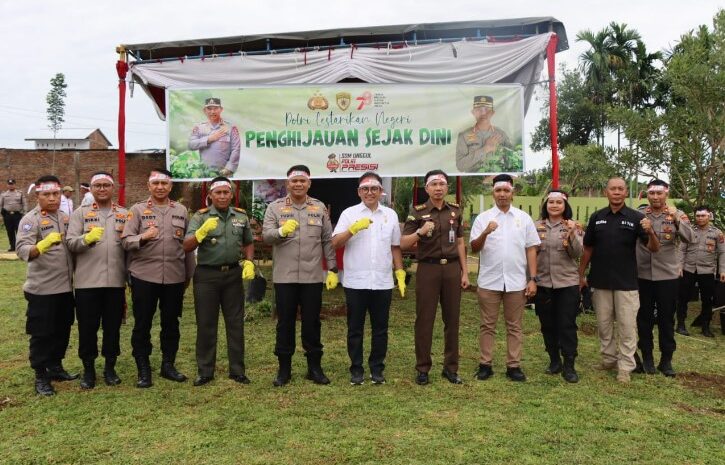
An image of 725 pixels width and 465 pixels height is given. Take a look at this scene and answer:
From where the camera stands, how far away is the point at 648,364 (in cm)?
510

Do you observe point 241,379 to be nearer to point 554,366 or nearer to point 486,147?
point 554,366

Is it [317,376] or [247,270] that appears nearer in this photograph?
[247,270]

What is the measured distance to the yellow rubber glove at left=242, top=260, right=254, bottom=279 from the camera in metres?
4.45

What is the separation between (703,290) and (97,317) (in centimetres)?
677

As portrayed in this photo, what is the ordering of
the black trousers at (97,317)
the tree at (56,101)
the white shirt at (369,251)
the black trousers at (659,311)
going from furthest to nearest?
the tree at (56,101), the black trousers at (659,311), the white shirt at (369,251), the black trousers at (97,317)

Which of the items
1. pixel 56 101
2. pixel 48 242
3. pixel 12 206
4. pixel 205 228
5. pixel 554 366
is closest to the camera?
pixel 48 242

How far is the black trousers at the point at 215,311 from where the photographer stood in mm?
4543

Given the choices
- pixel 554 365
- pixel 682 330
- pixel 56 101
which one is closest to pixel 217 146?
pixel 554 365

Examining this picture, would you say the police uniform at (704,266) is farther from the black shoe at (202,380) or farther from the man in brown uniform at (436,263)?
the black shoe at (202,380)

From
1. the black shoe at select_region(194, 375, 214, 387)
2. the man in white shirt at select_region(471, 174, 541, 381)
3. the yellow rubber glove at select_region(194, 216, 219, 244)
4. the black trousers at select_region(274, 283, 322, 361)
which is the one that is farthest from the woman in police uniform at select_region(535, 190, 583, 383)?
the black shoe at select_region(194, 375, 214, 387)

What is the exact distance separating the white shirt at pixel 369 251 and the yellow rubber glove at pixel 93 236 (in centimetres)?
173

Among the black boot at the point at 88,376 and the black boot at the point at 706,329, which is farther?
the black boot at the point at 706,329

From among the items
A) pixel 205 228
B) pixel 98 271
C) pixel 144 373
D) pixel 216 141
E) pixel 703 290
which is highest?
pixel 216 141

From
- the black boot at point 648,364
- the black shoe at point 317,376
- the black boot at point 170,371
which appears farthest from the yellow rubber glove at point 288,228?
the black boot at point 648,364
